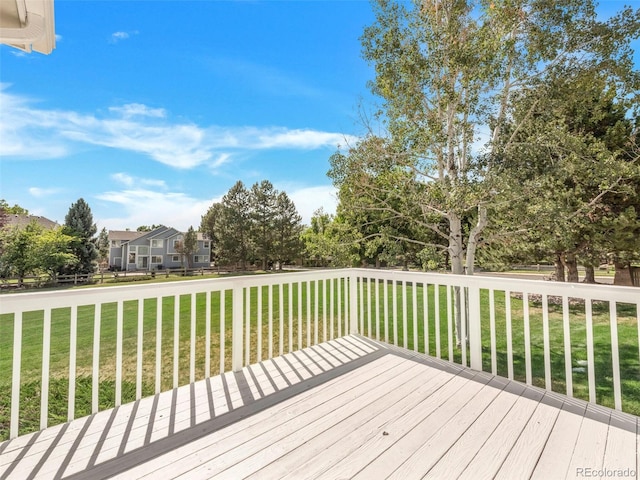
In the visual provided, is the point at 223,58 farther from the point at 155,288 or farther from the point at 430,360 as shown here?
the point at 430,360

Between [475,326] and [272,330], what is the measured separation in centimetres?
287

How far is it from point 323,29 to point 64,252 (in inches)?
866

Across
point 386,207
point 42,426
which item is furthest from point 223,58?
point 42,426

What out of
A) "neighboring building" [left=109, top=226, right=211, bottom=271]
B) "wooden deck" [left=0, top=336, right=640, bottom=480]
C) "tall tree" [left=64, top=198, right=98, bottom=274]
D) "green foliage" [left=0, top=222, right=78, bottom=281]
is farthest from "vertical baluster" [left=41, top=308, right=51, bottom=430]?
"neighboring building" [left=109, top=226, right=211, bottom=271]

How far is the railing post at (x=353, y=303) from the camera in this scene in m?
3.73

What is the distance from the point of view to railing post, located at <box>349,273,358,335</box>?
12.2 ft

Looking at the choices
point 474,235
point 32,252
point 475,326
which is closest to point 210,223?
point 32,252

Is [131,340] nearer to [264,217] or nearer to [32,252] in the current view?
[32,252]

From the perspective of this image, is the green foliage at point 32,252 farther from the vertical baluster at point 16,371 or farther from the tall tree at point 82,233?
the vertical baluster at point 16,371

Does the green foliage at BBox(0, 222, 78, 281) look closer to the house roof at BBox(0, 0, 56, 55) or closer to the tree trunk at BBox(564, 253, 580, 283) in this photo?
the house roof at BBox(0, 0, 56, 55)

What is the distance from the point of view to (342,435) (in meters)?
1.73

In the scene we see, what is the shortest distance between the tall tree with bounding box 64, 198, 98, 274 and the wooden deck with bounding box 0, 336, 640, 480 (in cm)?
2367

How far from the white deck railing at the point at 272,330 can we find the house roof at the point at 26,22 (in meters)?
1.38

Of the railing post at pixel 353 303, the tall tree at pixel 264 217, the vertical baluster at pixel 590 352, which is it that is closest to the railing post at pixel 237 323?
the railing post at pixel 353 303
